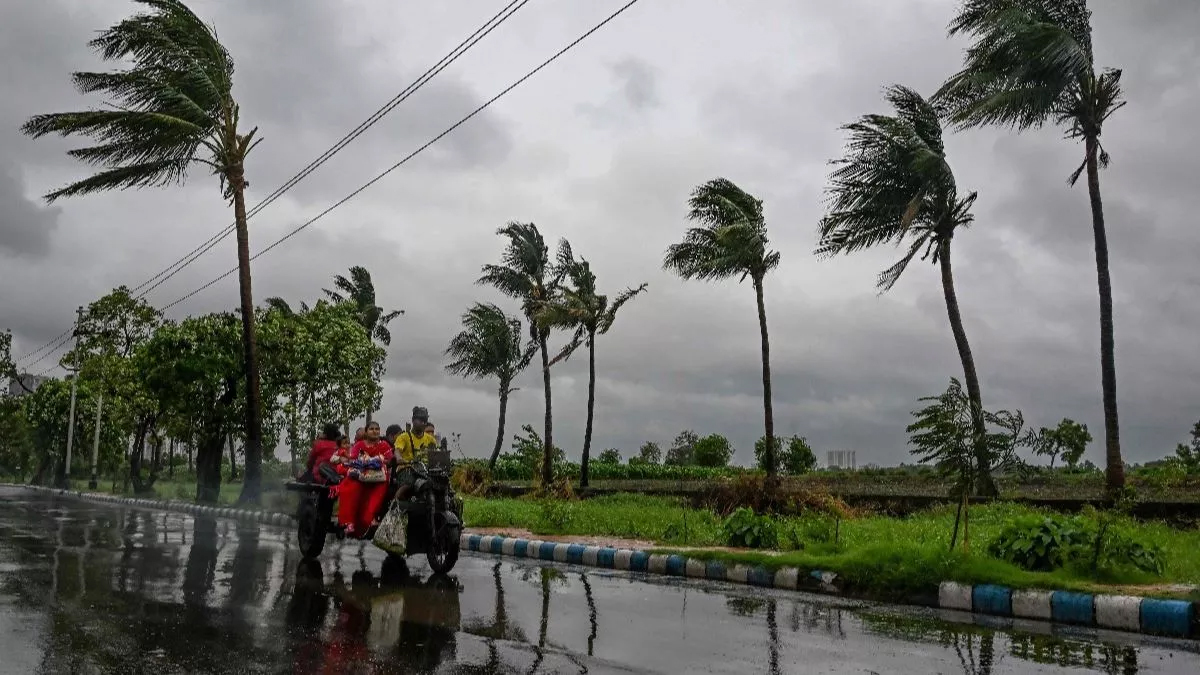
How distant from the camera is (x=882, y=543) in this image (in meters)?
11.0

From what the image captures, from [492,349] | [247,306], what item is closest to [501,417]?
[492,349]

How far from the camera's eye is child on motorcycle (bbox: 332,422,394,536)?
38.6ft

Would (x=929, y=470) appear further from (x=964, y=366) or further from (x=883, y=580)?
(x=964, y=366)

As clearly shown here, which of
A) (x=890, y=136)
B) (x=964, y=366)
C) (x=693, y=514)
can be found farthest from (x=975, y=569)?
(x=890, y=136)

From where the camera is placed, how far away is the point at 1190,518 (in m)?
16.6

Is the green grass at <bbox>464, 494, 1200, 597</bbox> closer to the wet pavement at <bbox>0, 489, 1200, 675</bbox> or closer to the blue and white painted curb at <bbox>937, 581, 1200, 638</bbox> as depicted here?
the blue and white painted curb at <bbox>937, 581, 1200, 638</bbox>

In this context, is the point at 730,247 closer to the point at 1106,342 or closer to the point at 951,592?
the point at 1106,342

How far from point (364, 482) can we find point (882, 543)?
6.07 metres

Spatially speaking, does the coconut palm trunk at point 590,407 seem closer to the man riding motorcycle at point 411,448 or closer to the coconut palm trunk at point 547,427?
the coconut palm trunk at point 547,427

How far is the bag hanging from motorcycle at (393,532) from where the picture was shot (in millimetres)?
11109

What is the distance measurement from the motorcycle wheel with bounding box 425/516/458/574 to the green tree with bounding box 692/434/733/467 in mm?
48829

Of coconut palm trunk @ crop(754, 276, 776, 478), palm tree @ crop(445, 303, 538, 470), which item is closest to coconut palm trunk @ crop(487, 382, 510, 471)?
palm tree @ crop(445, 303, 538, 470)

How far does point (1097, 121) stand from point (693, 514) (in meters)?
12.2

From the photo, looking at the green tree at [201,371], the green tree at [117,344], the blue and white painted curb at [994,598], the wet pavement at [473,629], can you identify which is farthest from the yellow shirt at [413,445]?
the green tree at [117,344]
